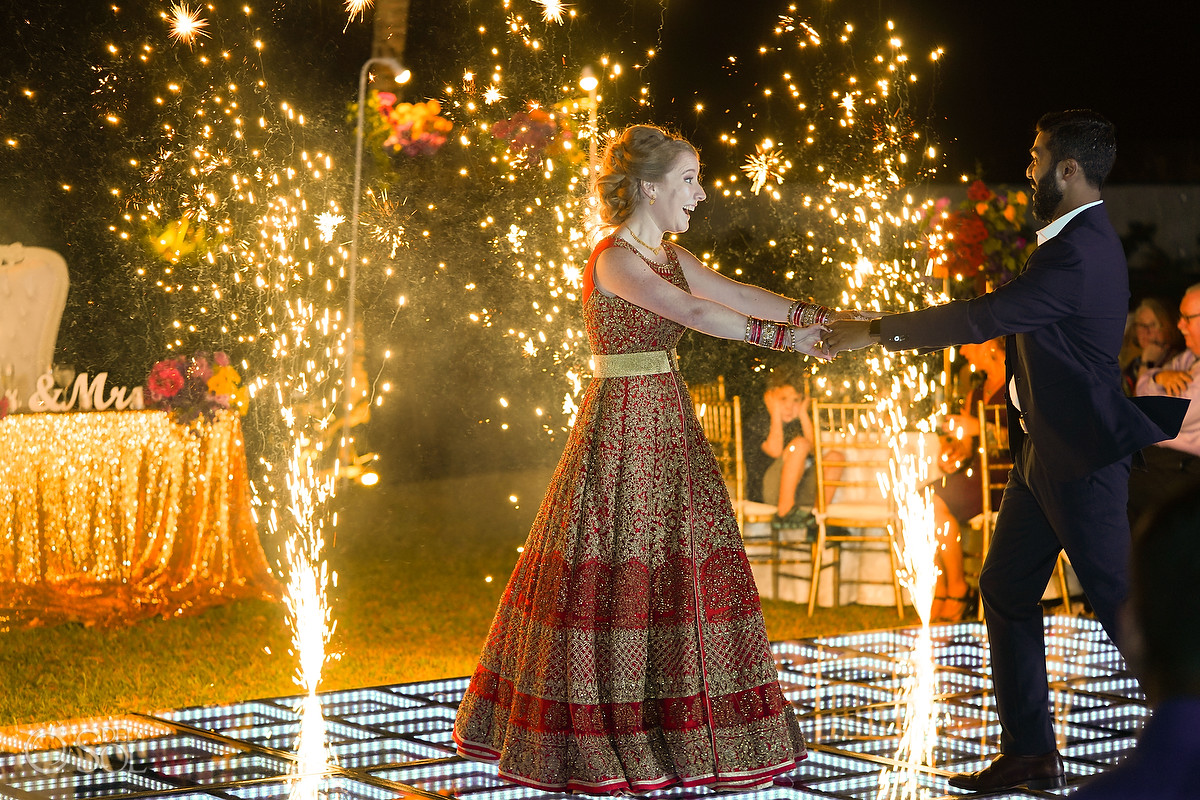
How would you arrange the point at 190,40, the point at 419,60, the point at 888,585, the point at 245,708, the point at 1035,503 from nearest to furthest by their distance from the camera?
the point at 1035,503
the point at 245,708
the point at 190,40
the point at 419,60
the point at 888,585

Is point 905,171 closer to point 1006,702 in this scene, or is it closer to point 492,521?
point 492,521

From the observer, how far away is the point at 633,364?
2.89 meters

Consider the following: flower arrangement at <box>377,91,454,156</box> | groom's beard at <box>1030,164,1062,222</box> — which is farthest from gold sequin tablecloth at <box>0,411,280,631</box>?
groom's beard at <box>1030,164,1062,222</box>

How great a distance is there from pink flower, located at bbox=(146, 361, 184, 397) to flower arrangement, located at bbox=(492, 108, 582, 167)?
1.40m

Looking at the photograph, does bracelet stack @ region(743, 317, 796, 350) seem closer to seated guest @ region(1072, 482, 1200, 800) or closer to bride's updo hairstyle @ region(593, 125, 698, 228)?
bride's updo hairstyle @ region(593, 125, 698, 228)

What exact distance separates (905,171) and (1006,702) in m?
3.04

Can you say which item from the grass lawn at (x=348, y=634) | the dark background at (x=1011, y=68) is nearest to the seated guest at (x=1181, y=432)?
the dark background at (x=1011, y=68)

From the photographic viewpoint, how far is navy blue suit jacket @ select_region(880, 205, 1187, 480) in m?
2.67

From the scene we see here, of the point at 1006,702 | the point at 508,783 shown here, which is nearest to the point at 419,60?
the point at 508,783

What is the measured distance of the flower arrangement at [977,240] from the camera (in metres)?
5.50

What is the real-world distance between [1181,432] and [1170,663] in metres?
4.39

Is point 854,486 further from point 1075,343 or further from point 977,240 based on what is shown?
point 1075,343

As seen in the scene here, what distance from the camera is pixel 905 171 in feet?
17.6

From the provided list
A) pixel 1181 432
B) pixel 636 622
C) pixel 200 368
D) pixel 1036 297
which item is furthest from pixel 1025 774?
pixel 200 368
